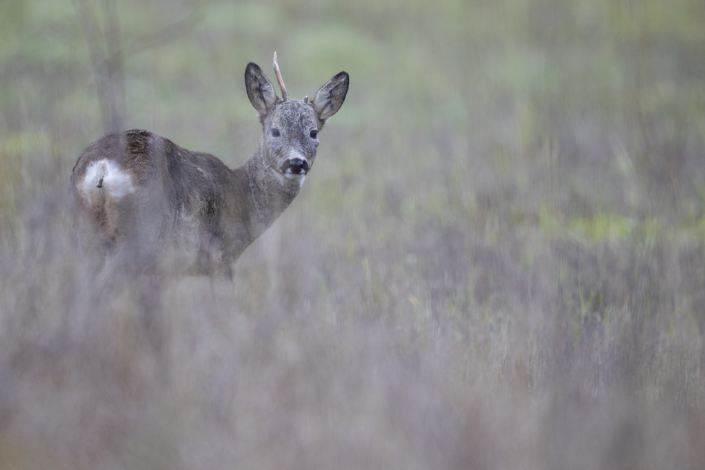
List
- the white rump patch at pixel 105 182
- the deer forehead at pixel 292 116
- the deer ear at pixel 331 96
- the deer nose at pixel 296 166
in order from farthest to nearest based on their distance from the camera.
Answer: the deer ear at pixel 331 96
the deer forehead at pixel 292 116
the deer nose at pixel 296 166
the white rump patch at pixel 105 182

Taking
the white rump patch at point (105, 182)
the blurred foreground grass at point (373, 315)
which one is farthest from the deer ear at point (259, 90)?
the white rump patch at point (105, 182)

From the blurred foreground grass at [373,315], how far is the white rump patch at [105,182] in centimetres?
20

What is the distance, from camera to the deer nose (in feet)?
14.9

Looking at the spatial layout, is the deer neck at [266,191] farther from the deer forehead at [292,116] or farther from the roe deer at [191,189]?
the deer forehead at [292,116]

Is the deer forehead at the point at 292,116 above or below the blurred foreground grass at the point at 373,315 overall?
above

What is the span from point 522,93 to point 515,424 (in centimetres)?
987

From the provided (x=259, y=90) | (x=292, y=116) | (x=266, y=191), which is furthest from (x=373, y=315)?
(x=259, y=90)

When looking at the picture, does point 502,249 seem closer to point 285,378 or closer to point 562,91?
point 562,91

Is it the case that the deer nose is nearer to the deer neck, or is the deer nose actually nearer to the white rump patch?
the deer neck

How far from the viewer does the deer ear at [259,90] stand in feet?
15.7

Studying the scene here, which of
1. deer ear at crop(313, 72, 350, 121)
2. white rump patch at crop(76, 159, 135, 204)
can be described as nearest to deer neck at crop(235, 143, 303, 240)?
deer ear at crop(313, 72, 350, 121)

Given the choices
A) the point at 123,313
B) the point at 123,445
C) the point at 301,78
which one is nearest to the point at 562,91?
the point at 123,313

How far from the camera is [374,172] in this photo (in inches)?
337

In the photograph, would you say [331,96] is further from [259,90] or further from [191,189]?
[191,189]
